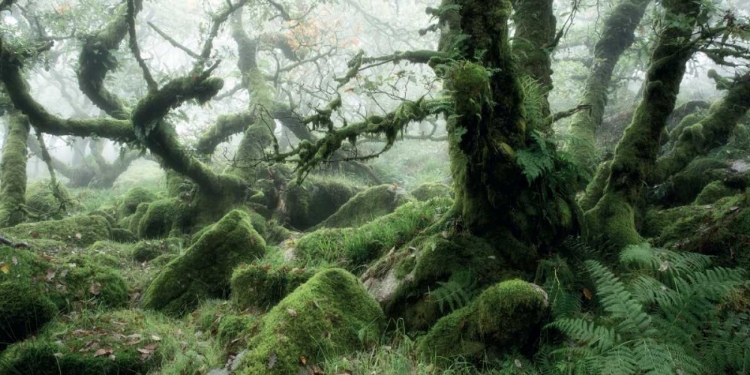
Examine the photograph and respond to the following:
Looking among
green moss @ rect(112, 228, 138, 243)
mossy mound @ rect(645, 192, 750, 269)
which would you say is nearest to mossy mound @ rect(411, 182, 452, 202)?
mossy mound @ rect(645, 192, 750, 269)

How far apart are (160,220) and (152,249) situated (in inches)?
88.1

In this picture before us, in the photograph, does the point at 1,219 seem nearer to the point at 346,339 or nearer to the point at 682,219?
the point at 346,339

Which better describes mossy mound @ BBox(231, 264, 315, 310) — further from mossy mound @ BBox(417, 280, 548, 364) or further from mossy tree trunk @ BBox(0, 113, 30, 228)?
mossy tree trunk @ BBox(0, 113, 30, 228)

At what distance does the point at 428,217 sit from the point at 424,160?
16.9m

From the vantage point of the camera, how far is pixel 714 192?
20.5 ft

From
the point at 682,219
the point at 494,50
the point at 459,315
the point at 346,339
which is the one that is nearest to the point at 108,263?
the point at 346,339

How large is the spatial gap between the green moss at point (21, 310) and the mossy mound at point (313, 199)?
6616mm

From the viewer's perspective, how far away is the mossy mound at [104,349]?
13.3ft

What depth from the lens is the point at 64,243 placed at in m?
8.02

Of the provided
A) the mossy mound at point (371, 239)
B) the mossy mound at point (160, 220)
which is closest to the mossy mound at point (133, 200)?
the mossy mound at point (160, 220)

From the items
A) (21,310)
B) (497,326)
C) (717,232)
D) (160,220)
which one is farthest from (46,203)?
(717,232)

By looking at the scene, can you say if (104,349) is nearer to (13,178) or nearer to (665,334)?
(665,334)

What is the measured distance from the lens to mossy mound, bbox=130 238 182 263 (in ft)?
27.0

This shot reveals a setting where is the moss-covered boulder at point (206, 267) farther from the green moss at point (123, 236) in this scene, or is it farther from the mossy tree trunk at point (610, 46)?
the mossy tree trunk at point (610, 46)
